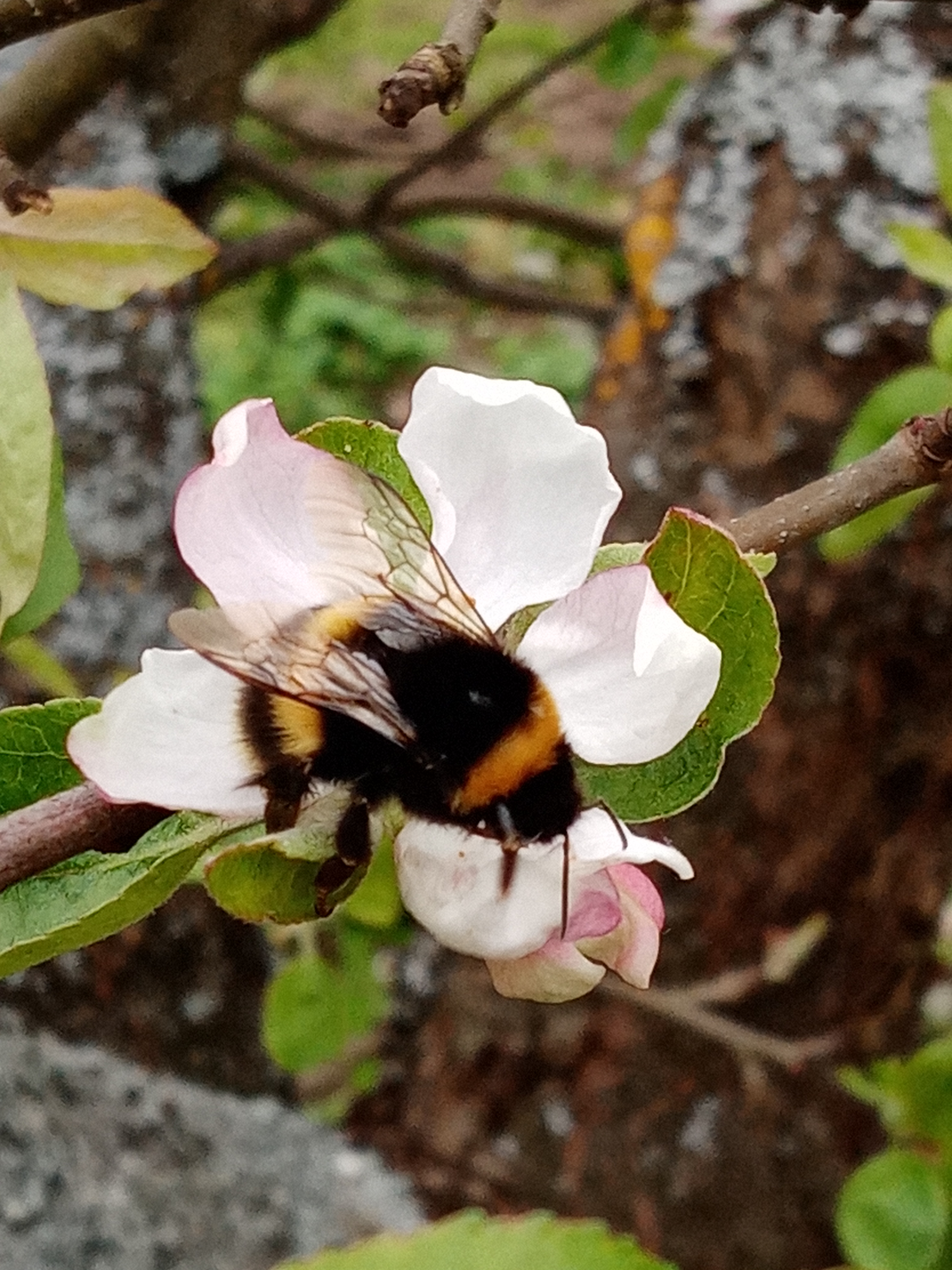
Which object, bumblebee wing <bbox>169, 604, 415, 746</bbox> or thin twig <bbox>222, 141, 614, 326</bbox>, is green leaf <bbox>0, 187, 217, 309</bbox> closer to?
bumblebee wing <bbox>169, 604, 415, 746</bbox>

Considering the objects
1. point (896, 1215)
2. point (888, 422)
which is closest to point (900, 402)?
point (888, 422)

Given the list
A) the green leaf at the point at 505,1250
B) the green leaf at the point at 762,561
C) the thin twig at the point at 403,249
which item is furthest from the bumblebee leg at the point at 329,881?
the thin twig at the point at 403,249

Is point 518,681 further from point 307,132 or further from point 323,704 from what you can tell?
point 307,132

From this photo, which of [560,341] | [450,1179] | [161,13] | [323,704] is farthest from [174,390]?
[560,341]

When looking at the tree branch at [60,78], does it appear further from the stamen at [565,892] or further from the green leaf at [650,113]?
the green leaf at [650,113]

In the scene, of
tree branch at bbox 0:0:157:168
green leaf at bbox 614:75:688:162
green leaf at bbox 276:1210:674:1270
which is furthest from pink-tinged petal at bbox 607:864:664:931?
green leaf at bbox 614:75:688:162

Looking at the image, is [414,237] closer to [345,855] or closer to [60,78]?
[60,78]

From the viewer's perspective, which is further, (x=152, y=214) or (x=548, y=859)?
(x=152, y=214)
